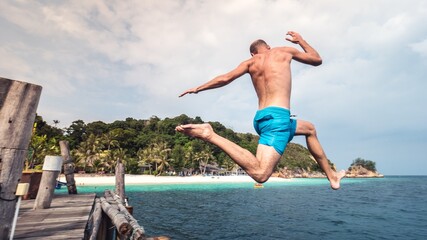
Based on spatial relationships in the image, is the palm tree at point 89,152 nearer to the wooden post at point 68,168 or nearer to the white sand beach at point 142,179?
the white sand beach at point 142,179

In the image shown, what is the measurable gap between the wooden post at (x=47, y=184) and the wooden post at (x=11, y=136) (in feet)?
16.3

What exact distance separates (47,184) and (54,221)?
85.1 inches

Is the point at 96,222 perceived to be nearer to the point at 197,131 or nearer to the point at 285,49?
the point at 197,131

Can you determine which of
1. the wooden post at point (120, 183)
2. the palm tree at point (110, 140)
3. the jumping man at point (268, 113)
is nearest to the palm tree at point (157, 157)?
the palm tree at point (110, 140)

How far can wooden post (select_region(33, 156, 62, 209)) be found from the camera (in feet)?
25.1

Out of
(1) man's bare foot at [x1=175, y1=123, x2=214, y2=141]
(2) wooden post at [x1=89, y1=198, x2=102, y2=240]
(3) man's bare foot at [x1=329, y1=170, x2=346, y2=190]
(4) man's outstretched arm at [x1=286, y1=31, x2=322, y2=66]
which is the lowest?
(2) wooden post at [x1=89, y1=198, x2=102, y2=240]

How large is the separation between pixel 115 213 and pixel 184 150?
77402mm

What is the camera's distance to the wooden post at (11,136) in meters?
3.18

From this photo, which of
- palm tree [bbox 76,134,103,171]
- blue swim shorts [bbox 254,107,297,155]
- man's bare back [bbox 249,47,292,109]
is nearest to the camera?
blue swim shorts [bbox 254,107,297,155]

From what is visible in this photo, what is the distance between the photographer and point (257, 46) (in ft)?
13.4

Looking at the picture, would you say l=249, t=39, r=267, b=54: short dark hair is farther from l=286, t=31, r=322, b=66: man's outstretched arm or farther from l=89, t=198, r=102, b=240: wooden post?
l=89, t=198, r=102, b=240: wooden post

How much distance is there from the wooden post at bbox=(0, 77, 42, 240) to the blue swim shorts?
9.88 ft

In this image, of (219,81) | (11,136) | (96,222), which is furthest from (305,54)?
(96,222)

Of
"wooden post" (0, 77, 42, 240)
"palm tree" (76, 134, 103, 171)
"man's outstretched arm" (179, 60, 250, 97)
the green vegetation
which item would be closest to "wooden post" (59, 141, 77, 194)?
"wooden post" (0, 77, 42, 240)
